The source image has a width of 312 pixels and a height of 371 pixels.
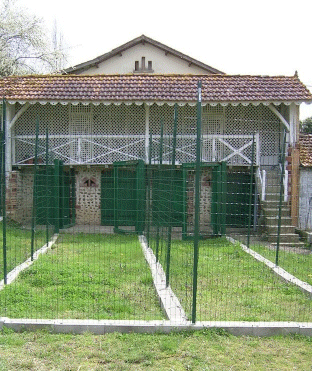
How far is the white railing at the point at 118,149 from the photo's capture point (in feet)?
46.6

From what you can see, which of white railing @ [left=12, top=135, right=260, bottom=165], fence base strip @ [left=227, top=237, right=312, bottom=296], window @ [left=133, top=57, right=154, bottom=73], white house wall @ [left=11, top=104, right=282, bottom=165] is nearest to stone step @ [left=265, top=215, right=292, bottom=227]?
white railing @ [left=12, top=135, right=260, bottom=165]

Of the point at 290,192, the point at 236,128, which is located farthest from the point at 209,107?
the point at 290,192

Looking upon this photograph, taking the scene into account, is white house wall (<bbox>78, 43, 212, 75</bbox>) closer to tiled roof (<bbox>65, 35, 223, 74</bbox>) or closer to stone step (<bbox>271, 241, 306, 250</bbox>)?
tiled roof (<bbox>65, 35, 223, 74</bbox>)

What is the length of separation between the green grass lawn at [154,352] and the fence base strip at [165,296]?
17.9 inches

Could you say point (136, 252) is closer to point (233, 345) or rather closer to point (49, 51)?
point (233, 345)

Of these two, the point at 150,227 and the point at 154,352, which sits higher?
the point at 150,227

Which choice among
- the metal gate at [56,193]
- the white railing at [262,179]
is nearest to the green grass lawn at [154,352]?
the metal gate at [56,193]

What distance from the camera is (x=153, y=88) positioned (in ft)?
46.4

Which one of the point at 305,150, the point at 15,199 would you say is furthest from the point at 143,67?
the point at 15,199

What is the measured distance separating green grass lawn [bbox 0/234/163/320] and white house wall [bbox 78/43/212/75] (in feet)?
44.8

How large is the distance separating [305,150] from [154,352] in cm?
A: 1136

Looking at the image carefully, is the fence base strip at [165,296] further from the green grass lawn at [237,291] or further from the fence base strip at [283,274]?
the fence base strip at [283,274]

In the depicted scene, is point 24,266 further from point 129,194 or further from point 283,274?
point 129,194

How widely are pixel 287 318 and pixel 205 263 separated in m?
3.54
